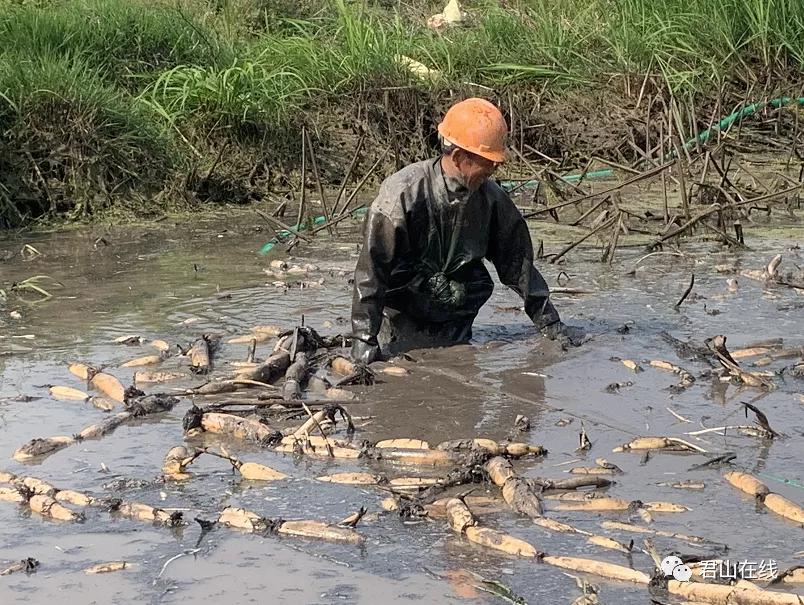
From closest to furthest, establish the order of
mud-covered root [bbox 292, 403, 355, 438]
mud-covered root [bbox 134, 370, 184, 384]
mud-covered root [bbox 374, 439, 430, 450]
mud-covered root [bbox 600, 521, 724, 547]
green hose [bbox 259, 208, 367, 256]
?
1. mud-covered root [bbox 600, 521, 724, 547]
2. mud-covered root [bbox 374, 439, 430, 450]
3. mud-covered root [bbox 292, 403, 355, 438]
4. mud-covered root [bbox 134, 370, 184, 384]
5. green hose [bbox 259, 208, 367, 256]

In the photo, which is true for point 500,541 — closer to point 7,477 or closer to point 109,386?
point 7,477

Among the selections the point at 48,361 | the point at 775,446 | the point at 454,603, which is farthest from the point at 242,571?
the point at 48,361

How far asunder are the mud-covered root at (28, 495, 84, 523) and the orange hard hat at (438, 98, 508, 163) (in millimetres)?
2214

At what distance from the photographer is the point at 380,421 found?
16.8 feet

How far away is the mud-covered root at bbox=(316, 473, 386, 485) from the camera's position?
14.6ft

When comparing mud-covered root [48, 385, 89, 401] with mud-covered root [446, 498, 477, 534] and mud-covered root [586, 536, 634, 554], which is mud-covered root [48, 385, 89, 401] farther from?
mud-covered root [586, 536, 634, 554]

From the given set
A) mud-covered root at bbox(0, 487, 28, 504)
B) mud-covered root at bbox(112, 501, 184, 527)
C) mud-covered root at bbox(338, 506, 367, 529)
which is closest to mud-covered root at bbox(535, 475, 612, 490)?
mud-covered root at bbox(338, 506, 367, 529)

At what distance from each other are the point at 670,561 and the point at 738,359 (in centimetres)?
240

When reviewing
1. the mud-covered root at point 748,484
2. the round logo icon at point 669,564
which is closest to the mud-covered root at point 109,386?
the mud-covered root at point 748,484

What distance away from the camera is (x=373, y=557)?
12.6ft

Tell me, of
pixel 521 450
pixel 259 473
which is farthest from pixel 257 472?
pixel 521 450

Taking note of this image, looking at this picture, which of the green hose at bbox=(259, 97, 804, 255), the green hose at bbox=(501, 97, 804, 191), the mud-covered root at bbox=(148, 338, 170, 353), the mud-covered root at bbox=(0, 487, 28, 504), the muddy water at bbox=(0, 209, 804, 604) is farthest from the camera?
the green hose at bbox=(501, 97, 804, 191)

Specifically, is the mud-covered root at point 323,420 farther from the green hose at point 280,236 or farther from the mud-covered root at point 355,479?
the green hose at point 280,236

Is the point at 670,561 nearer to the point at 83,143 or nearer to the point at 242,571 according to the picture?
the point at 242,571
